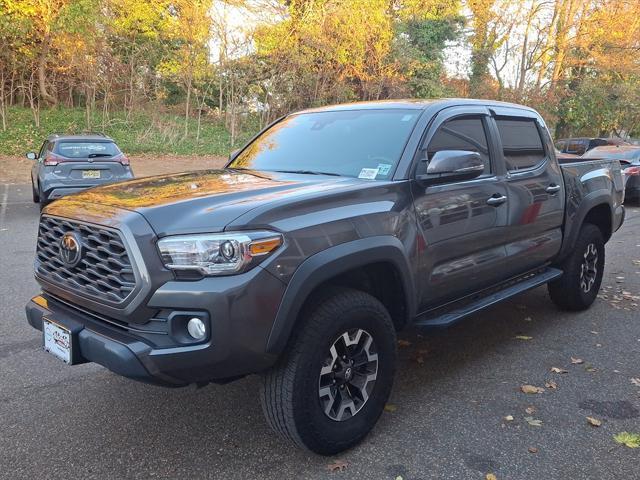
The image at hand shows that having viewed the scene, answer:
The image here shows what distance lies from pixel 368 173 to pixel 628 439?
2.10 meters

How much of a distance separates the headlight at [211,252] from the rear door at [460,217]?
1.22 metres

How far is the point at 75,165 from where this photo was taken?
34.8 feet

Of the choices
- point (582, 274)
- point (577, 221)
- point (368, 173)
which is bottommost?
point (582, 274)

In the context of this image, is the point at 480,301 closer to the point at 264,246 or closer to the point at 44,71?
the point at 264,246

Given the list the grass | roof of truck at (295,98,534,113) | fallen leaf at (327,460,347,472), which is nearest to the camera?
fallen leaf at (327,460,347,472)

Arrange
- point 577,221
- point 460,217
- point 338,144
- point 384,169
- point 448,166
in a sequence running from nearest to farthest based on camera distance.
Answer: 1. point 448,166
2. point 384,169
3. point 460,217
4. point 338,144
5. point 577,221

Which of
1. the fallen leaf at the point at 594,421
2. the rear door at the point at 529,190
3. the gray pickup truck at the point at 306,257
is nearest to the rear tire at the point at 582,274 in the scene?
the rear door at the point at 529,190

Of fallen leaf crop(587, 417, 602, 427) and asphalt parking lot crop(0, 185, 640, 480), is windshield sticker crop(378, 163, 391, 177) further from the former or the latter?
fallen leaf crop(587, 417, 602, 427)

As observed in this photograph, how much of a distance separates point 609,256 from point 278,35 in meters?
16.5

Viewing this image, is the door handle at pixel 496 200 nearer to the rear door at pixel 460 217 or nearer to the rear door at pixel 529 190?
the rear door at pixel 460 217

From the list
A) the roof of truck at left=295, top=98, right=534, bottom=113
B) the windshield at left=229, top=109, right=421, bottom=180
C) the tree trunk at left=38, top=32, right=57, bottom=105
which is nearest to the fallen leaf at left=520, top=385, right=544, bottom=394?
the windshield at left=229, top=109, right=421, bottom=180

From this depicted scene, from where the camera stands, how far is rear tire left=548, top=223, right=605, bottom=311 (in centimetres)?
512

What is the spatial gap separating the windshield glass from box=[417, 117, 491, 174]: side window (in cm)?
876

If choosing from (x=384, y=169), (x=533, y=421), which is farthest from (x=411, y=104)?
(x=533, y=421)
